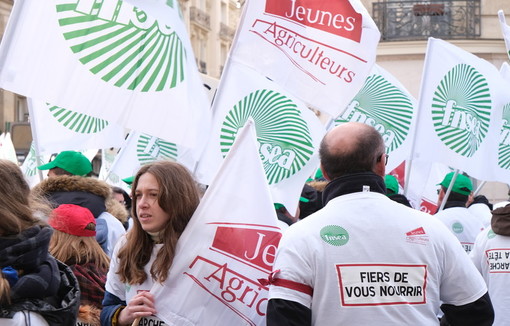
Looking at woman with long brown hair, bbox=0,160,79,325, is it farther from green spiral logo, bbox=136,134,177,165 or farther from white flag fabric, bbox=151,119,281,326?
green spiral logo, bbox=136,134,177,165

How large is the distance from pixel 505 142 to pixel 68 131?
4663mm

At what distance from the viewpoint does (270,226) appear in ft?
12.3

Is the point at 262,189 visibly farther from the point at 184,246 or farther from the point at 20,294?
the point at 20,294

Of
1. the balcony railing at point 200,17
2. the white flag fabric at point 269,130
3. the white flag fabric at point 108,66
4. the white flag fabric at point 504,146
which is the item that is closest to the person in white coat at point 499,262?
the white flag fabric at point 269,130

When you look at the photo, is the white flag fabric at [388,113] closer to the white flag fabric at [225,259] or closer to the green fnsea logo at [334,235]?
the white flag fabric at [225,259]

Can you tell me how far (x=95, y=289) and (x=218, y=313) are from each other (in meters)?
0.83

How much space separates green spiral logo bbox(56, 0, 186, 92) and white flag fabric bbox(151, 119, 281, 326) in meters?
1.88

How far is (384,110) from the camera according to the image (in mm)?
9523

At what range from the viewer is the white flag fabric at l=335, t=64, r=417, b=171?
942 centimetres

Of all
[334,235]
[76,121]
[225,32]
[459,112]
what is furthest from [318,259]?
[225,32]

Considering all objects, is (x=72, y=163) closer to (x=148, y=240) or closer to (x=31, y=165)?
(x=148, y=240)

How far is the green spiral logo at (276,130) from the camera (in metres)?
7.11

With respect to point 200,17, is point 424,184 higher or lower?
lower

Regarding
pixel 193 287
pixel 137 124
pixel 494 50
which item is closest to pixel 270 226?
pixel 193 287
